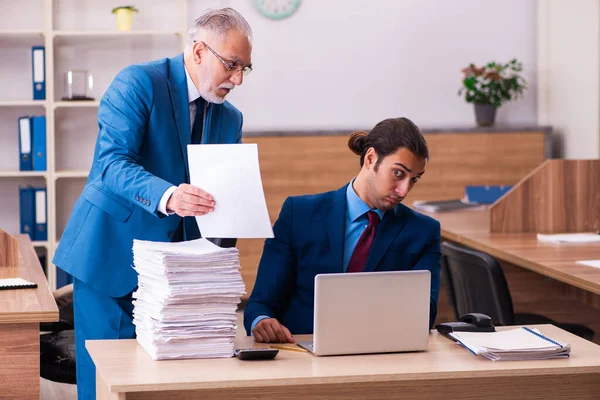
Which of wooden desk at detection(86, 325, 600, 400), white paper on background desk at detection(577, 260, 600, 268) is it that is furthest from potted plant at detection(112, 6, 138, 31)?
wooden desk at detection(86, 325, 600, 400)

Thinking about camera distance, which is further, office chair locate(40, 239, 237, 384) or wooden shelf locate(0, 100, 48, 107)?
wooden shelf locate(0, 100, 48, 107)

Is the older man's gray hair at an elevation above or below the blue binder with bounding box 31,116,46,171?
above

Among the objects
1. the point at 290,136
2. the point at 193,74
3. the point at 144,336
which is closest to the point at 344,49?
the point at 290,136

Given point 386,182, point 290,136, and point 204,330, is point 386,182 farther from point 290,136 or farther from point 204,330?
point 290,136

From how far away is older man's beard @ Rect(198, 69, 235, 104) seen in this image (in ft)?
7.75

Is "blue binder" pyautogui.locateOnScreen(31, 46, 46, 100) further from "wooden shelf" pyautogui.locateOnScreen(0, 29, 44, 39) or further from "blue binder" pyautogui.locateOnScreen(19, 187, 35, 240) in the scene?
"blue binder" pyautogui.locateOnScreen(19, 187, 35, 240)

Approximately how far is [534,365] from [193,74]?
46.6 inches

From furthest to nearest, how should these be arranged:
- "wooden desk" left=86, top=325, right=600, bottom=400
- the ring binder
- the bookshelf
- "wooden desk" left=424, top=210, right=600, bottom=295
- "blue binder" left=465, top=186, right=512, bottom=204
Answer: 1. the bookshelf
2. "blue binder" left=465, top=186, right=512, bottom=204
3. "wooden desk" left=424, top=210, right=600, bottom=295
4. the ring binder
5. "wooden desk" left=86, top=325, right=600, bottom=400

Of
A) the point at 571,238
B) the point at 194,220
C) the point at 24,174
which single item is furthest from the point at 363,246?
the point at 24,174

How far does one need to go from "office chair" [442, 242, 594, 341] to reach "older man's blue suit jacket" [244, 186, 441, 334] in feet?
2.01

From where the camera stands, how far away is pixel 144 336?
1968 mm

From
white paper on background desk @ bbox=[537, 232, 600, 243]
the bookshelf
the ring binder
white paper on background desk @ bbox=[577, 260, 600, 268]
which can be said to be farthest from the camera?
the bookshelf

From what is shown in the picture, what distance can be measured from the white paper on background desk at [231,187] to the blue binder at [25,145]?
3970 millimetres

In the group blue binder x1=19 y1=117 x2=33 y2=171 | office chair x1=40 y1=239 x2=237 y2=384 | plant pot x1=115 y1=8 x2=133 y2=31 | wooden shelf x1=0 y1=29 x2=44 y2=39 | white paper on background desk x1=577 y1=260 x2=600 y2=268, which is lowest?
office chair x1=40 y1=239 x2=237 y2=384
